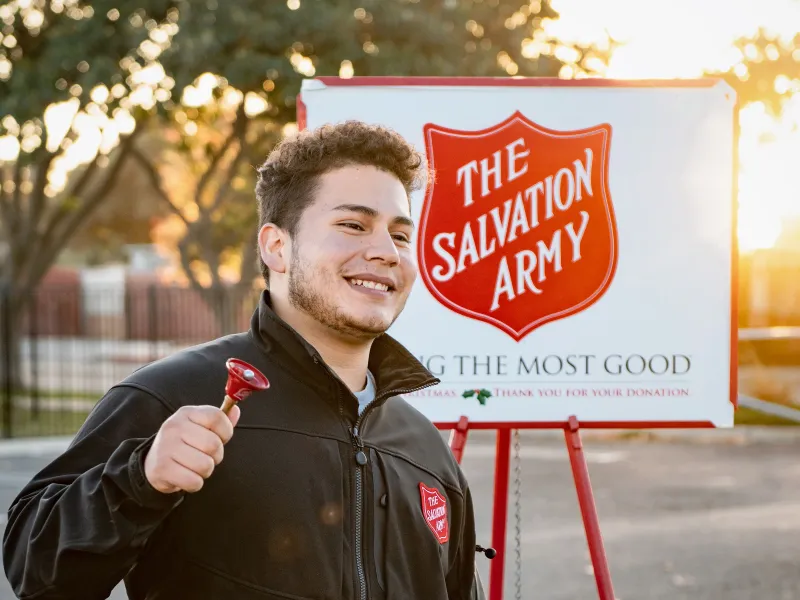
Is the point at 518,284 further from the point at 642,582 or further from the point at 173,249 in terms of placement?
the point at 173,249

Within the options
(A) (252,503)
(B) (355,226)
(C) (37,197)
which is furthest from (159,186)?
(A) (252,503)

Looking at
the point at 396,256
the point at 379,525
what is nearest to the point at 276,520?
the point at 379,525

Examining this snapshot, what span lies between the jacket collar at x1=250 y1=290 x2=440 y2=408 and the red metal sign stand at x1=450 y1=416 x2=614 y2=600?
4.20 feet

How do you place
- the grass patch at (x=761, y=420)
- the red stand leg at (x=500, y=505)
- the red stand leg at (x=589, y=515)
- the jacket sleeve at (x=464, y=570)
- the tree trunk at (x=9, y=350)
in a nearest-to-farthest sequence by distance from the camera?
the jacket sleeve at (x=464, y=570) → the red stand leg at (x=589, y=515) → the red stand leg at (x=500, y=505) → the tree trunk at (x=9, y=350) → the grass patch at (x=761, y=420)

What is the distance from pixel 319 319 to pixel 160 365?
1.11 feet

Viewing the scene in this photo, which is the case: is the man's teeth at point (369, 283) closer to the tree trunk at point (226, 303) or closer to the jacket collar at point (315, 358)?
the jacket collar at point (315, 358)

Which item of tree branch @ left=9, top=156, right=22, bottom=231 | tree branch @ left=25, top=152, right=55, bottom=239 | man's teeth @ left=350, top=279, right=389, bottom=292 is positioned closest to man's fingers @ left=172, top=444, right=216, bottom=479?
man's teeth @ left=350, top=279, right=389, bottom=292

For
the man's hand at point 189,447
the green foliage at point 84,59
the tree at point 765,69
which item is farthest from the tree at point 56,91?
the man's hand at point 189,447

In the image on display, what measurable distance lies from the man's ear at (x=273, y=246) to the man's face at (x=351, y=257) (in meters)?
0.04

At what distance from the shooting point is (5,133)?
1241 cm

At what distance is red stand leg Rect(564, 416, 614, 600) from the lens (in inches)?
140

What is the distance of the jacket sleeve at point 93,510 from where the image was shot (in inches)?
66.1

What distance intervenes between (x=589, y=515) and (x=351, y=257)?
1902 mm

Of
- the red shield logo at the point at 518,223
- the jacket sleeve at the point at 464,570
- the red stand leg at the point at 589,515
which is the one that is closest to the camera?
the jacket sleeve at the point at 464,570
